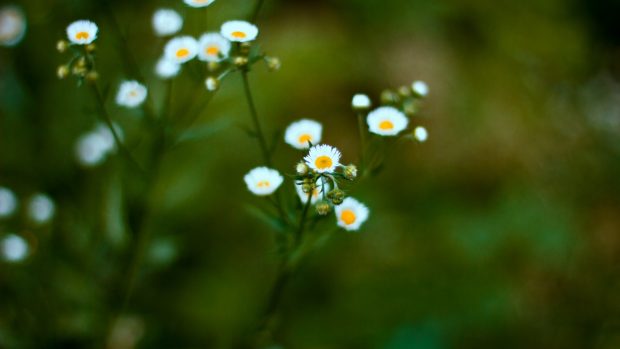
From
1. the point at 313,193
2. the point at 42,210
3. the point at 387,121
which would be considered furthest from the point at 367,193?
the point at 42,210

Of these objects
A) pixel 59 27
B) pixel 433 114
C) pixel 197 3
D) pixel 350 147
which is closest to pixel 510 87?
pixel 433 114

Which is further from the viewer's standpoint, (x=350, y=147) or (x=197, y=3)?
(x=350, y=147)

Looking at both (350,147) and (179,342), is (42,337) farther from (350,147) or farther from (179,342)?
(350,147)

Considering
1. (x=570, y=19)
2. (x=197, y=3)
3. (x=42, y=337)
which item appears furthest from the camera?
(x=570, y=19)

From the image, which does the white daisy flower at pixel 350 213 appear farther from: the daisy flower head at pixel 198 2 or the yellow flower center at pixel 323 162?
the daisy flower head at pixel 198 2

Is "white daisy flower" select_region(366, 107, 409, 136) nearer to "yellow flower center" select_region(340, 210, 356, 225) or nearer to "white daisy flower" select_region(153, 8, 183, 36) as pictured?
"yellow flower center" select_region(340, 210, 356, 225)

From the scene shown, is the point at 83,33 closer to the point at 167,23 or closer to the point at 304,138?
the point at 167,23

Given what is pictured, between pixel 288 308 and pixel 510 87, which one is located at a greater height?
pixel 510 87
